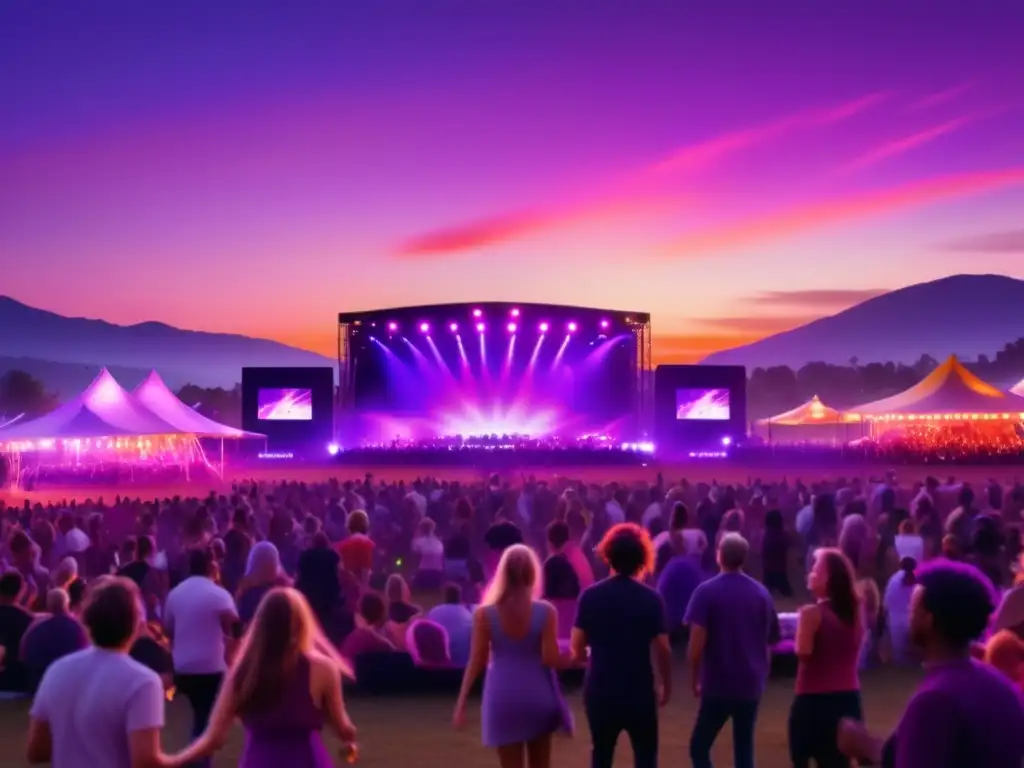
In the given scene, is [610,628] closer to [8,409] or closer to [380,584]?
[380,584]

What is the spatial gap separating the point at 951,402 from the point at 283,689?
3628cm

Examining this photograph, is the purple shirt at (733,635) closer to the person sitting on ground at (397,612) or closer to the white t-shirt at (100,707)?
the white t-shirt at (100,707)

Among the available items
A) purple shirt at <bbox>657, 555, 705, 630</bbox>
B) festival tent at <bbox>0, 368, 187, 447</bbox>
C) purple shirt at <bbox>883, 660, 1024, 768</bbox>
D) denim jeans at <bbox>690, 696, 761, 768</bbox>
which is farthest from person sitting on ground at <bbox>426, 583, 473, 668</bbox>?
festival tent at <bbox>0, 368, 187, 447</bbox>

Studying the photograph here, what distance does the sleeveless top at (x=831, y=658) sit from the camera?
197 inches

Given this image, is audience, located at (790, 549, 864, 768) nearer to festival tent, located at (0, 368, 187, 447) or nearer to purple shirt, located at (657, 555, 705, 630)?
purple shirt, located at (657, 555, 705, 630)

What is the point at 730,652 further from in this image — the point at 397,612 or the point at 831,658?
the point at 397,612

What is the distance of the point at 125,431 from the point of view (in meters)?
28.1

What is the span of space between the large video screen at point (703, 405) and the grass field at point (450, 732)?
28.9 metres

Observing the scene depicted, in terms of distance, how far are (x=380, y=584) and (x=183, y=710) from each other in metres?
4.31

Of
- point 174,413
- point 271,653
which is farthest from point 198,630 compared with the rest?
point 174,413

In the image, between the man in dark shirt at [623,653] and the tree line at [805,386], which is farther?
the tree line at [805,386]

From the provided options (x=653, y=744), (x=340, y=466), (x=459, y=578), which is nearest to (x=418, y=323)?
(x=340, y=466)

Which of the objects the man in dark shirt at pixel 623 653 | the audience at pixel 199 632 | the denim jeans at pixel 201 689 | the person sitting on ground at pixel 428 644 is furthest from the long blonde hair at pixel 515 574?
the person sitting on ground at pixel 428 644

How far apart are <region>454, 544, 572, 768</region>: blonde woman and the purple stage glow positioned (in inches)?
1314
